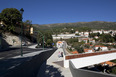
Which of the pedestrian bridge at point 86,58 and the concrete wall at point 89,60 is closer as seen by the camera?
the pedestrian bridge at point 86,58

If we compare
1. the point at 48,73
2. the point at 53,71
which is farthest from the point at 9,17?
the point at 48,73

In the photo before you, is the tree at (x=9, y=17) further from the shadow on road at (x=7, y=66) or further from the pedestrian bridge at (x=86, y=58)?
the pedestrian bridge at (x=86, y=58)

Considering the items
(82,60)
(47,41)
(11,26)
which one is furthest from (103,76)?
(11,26)

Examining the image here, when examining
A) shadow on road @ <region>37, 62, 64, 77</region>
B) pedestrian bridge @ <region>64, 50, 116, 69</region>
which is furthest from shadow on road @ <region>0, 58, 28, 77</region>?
pedestrian bridge @ <region>64, 50, 116, 69</region>

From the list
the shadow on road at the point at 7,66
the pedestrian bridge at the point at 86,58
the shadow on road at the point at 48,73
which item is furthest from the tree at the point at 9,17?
the shadow on road at the point at 48,73

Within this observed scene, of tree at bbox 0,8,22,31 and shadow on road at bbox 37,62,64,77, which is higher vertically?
tree at bbox 0,8,22,31

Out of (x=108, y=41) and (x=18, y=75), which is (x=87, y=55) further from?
(x=108, y=41)

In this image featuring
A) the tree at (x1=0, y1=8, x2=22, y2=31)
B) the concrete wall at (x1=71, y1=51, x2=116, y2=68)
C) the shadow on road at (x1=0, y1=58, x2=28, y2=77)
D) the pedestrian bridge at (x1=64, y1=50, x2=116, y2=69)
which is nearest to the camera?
the shadow on road at (x1=0, y1=58, x2=28, y2=77)

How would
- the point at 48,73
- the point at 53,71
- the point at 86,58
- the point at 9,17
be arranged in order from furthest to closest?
the point at 9,17
the point at 86,58
the point at 53,71
the point at 48,73

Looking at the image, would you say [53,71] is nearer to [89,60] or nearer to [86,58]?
[86,58]

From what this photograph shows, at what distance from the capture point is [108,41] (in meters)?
A: 102

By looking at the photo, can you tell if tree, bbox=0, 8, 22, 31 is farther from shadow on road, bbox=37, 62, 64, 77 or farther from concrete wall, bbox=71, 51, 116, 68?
shadow on road, bbox=37, 62, 64, 77

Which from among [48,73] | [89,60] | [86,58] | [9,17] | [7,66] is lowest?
[89,60]

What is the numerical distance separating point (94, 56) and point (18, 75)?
14999mm
